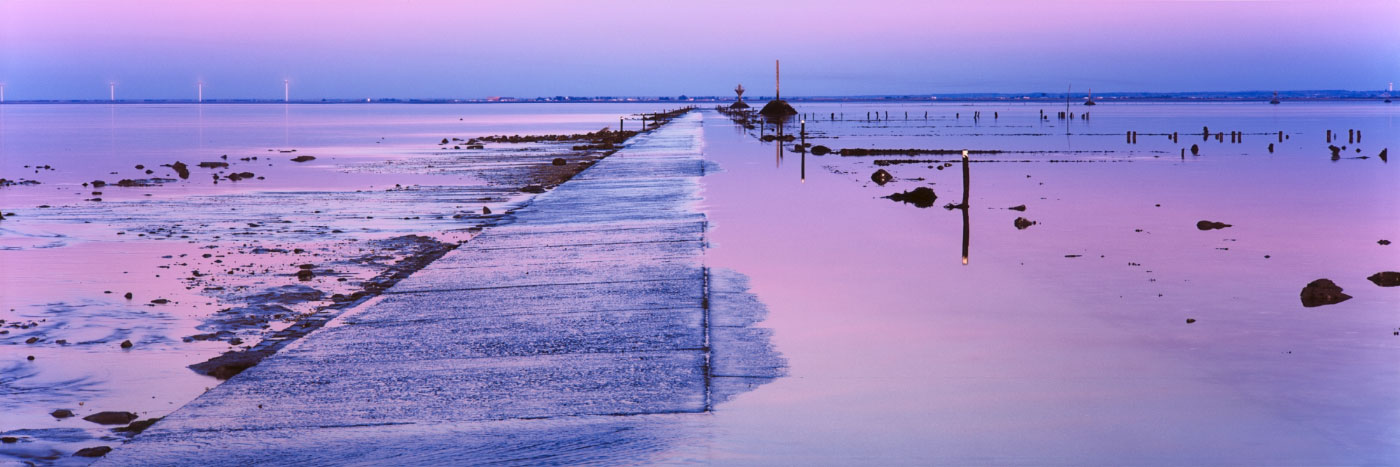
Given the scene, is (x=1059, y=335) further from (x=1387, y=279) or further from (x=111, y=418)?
(x=111, y=418)

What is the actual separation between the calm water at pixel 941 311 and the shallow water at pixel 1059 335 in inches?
1.5

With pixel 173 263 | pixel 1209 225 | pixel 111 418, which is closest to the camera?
pixel 111 418

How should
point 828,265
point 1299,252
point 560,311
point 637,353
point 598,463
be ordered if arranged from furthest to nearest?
1. point 1299,252
2. point 828,265
3. point 560,311
4. point 637,353
5. point 598,463

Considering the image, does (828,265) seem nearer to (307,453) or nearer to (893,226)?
(893,226)

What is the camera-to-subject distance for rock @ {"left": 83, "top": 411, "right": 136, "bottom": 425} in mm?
8984

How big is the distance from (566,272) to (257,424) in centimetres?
689

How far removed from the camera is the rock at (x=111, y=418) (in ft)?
29.5

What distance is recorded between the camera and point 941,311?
42.2 feet

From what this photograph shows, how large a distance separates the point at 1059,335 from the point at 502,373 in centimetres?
507

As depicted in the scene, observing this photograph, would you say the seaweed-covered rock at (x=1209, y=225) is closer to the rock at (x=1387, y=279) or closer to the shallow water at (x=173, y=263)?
the rock at (x=1387, y=279)

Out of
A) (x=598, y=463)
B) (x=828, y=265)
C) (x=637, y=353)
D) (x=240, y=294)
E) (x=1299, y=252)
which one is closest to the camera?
(x=598, y=463)

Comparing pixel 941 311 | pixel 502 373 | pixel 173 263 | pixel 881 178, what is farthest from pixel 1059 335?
pixel 881 178

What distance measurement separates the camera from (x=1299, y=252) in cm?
2062

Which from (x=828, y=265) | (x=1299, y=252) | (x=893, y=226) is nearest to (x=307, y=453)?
(x=828, y=265)
